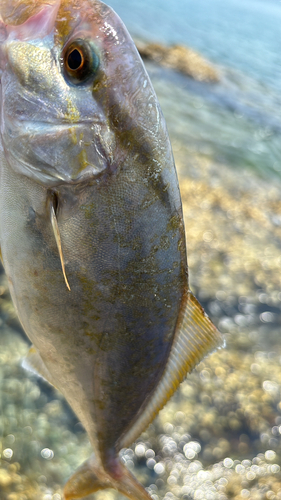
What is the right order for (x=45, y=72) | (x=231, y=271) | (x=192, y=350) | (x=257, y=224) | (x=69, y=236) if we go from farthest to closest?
1. (x=257, y=224)
2. (x=231, y=271)
3. (x=192, y=350)
4. (x=69, y=236)
5. (x=45, y=72)

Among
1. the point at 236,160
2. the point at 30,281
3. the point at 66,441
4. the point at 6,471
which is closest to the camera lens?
the point at 30,281

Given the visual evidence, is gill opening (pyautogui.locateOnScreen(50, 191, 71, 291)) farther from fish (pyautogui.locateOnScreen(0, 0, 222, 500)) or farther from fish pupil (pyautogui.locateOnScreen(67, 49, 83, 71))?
fish pupil (pyautogui.locateOnScreen(67, 49, 83, 71))

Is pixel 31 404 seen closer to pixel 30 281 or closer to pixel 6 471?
pixel 6 471

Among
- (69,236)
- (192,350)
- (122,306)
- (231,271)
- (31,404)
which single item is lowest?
(231,271)

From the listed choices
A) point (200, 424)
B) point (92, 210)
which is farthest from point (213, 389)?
point (92, 210)

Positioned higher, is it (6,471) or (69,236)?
(69,236)

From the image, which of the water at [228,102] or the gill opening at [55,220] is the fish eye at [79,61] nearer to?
the gill opening at [55,220]

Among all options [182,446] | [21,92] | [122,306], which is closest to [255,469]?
[182,446]
